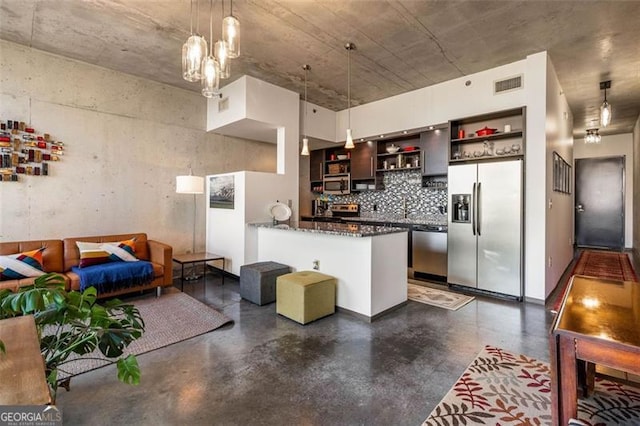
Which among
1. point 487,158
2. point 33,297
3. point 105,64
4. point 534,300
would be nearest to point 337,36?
point 487,158

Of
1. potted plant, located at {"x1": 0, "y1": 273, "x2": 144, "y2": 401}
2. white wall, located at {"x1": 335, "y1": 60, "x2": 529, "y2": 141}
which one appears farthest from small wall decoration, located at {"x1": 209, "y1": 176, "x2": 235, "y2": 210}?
potted plant, located at {"x1": 0, "y1": 273, "x2": 144, "y2": 401}

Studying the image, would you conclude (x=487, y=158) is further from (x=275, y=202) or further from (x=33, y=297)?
(x=33, y=297)

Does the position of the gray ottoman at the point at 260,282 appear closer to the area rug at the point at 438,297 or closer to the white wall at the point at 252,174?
the white wall at the point at 252,174

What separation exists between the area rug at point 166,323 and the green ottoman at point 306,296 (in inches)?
25.4

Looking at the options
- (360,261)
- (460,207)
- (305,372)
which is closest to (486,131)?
(460,207)

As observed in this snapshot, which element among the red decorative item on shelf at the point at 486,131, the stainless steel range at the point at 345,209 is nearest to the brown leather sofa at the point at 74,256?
the stainless steel range at the point at 345,209

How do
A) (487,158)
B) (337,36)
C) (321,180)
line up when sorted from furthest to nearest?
(321,180) → (487,158) → (337,36)

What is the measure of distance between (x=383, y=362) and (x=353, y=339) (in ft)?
1.51

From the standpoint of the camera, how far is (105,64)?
178 inches

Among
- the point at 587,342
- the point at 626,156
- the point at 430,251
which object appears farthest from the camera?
the point at 626,156

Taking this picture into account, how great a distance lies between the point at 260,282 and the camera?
152 inches

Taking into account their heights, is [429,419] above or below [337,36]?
below

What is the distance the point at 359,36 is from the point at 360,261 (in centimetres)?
269

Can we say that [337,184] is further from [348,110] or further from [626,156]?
[626,156]
